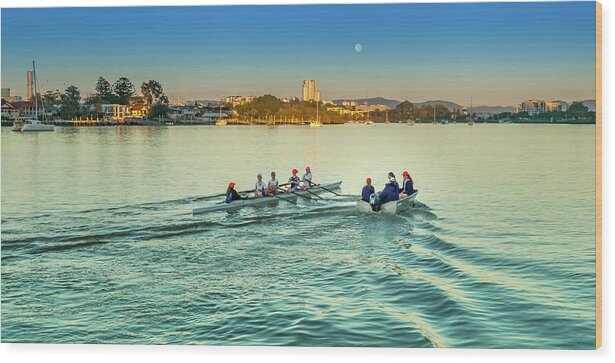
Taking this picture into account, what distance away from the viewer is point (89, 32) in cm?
992

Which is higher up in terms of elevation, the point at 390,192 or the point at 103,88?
the point at 103,88

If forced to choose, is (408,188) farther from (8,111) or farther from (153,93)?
(8,111)

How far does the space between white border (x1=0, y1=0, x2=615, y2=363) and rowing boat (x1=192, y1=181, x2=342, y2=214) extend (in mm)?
5047

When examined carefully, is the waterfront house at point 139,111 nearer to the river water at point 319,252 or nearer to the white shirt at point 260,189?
the river water at point 319,252

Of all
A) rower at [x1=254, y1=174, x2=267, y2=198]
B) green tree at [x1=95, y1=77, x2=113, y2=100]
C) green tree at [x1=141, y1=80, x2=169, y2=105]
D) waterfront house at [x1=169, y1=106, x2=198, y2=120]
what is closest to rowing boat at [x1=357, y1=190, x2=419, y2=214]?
rower at [x1=254, y1=174, x2=267, y2=198]

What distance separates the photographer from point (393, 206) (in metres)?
12.8

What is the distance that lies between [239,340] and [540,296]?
3.54 meters

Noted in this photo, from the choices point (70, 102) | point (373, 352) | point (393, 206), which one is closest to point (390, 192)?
point (393, 206)

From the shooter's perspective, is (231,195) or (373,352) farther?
(231,195)

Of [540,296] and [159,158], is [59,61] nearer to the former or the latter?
[540,296]

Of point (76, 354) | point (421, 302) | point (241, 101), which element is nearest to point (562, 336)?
point (421, 302)

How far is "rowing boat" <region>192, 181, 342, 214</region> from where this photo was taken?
520 inches

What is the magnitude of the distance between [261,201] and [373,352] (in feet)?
20.6

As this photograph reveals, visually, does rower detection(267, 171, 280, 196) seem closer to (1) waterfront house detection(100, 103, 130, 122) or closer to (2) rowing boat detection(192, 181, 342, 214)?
(2) rowing boat detection(192, 181, 342, 214)
